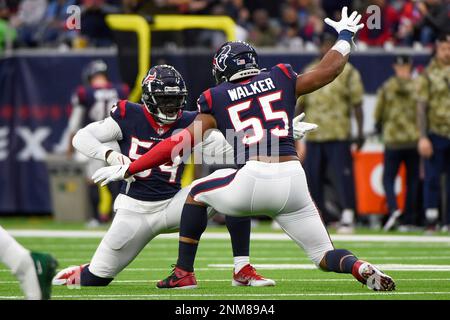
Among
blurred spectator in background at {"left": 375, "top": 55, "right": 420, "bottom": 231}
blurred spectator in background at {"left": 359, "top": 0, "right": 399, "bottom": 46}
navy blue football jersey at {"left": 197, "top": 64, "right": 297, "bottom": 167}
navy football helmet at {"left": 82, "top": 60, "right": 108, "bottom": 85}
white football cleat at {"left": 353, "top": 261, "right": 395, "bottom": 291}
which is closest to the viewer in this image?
white football cleat at {"left": 353, "top": 261, "right": 395, "bottom": 291}

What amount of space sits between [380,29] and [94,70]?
12.6ft

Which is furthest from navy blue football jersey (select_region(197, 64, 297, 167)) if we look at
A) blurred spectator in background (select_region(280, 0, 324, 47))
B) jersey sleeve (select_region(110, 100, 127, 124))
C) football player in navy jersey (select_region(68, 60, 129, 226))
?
blurred spectator in background (select_region(280, 0, 324, 47))

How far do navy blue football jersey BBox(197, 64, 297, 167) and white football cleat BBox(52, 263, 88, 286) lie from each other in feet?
4.45

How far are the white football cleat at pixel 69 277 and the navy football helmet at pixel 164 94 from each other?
1.13m

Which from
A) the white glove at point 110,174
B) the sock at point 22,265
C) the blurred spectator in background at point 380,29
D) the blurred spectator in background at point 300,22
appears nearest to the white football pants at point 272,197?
the white glove at point 110,174

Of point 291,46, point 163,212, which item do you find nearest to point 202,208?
point 163,212

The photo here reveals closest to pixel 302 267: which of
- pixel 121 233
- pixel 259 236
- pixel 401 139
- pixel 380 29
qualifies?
pixel 121 233

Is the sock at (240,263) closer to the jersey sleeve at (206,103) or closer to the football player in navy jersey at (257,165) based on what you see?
the football player in navy jersey at (257,165)

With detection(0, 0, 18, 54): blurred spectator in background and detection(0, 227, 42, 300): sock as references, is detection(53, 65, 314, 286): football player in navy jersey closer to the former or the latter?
detection(0, 227, 42, 300): sock

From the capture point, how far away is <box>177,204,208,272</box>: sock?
6.92 meters

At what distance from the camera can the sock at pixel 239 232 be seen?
729 cm

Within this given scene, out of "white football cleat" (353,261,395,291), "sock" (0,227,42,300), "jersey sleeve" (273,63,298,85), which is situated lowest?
"white football cleat" (353,261,395,291)

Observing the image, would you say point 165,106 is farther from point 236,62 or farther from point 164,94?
point 236,62

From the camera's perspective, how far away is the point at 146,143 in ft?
24.9
